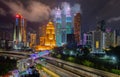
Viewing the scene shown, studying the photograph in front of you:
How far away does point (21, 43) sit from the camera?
2320 inches

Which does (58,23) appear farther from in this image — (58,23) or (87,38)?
(87,38)

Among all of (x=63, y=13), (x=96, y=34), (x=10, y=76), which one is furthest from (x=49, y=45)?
(x=10, y=76)

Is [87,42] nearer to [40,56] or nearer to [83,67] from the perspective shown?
[40,56]

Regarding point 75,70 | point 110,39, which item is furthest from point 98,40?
point 75,70

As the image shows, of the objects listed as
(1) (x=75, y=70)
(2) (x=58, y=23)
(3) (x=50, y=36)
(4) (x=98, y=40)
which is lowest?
(1) (x=75, y=70)

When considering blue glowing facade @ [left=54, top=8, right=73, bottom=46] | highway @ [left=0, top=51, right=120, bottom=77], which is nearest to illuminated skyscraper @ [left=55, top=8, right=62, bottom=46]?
Answer: blue glowing facade @ [left=54, top=8, right=73, bottom=46]

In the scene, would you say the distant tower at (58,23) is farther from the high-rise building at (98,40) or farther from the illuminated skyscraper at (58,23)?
the high-rise building at (98,40)

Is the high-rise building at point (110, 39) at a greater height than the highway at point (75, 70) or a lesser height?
greater

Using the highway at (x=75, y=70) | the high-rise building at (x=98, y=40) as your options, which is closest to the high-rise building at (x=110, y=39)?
the high-rise building at (x=98, y=40)

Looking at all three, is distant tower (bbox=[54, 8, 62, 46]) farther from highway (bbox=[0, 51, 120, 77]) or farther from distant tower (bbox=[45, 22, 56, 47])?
highway (bbox=[0, 51, 120, 77])

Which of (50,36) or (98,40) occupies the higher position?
(50,36)

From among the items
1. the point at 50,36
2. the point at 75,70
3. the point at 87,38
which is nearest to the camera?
the point at 75,70

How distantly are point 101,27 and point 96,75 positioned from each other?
3428cm

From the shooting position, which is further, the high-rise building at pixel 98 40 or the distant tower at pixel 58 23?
the distant tower at pixel 58 23
